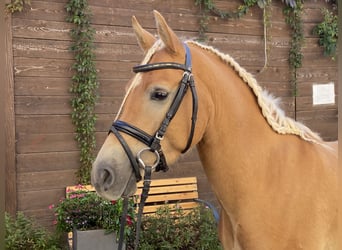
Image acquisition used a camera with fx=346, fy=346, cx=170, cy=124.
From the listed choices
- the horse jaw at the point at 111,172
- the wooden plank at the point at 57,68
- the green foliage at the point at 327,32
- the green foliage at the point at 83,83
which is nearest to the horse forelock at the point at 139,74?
the horse jaw at the point at 111,172

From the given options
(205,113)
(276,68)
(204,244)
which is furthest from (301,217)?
(276,68)

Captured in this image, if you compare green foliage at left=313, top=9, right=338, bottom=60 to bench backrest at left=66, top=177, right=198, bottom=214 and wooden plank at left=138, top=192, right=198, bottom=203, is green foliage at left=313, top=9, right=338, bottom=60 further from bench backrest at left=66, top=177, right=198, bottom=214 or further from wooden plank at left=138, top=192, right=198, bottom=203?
wooden plank at left=138, top=192, right=198, bottom=203

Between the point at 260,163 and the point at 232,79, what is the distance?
42cm

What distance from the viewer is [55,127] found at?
12.6 ft

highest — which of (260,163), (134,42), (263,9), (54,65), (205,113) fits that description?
(263,9)

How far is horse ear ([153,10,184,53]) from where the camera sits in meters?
1.46

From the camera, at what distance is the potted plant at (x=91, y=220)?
10.8 feet

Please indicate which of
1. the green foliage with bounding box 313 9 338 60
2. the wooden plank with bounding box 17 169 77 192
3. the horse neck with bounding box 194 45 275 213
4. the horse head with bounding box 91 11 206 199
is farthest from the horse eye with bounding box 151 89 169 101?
the green foliage with bounding box 313 9 338 60

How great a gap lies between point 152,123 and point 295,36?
4.29 m

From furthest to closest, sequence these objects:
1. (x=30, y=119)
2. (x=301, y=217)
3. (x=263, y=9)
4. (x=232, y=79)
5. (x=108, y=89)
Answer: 1. (x=263, y=9)
2. (x=108, y=89)
3. (x=30, y=119)
4. (x=232, y=79)
5. (x=301, y=217)

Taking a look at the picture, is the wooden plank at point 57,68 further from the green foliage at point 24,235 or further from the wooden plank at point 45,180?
the green foliage at point 24,235

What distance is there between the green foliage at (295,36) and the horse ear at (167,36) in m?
3.95

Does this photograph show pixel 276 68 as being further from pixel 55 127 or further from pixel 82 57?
pixel 55 127

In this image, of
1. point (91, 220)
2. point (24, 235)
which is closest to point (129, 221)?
point (91, 220)
